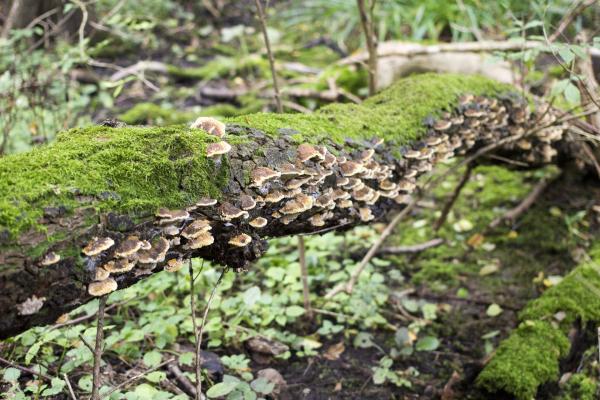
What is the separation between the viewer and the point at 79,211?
181 centimetres

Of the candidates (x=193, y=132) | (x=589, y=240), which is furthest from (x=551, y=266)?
(x=193, y=132)

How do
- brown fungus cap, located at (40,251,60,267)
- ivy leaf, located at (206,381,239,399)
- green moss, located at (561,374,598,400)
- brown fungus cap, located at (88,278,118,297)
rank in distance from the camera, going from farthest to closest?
green moss, located at (561,374,598,400)
ivy leaf, located at (206,381,239,399)
brown fungus cap, located at (88,278,118,297)
brown fungus cap, located at (40,251,60,267)

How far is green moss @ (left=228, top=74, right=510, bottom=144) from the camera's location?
270 cm

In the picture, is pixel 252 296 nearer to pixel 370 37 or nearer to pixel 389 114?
pixel 389 114

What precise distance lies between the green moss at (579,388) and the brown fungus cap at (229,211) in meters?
2.60

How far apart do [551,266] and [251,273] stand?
2.69m

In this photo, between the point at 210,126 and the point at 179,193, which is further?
the point at 210,126

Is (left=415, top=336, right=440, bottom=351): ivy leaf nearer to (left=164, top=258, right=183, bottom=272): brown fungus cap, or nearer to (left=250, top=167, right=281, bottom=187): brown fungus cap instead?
(left=250, top=167, right=281, bottom=187): brown fungus cap

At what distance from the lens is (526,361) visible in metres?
3.25

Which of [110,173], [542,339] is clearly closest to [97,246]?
[110,173]

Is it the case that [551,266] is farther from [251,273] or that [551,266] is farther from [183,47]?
[183,47]

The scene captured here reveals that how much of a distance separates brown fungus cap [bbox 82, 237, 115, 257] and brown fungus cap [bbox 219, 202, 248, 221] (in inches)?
18.6

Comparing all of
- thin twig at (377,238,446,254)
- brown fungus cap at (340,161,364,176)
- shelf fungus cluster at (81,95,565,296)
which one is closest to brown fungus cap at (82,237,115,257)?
shelf fungus cluster at (81,95,565,296)

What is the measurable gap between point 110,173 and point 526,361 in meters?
2.67
